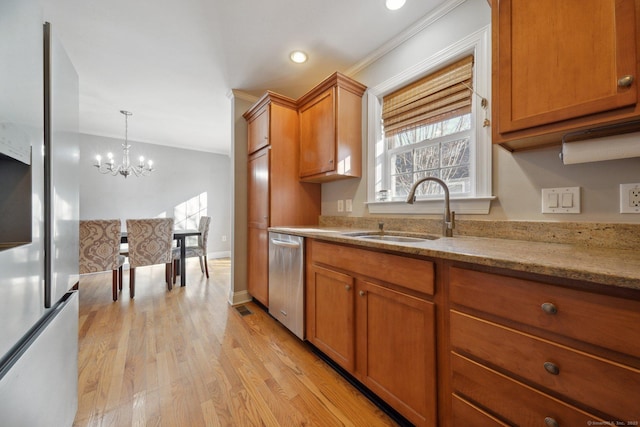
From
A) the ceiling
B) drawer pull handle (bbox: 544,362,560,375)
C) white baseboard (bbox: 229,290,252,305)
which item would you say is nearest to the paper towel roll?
drawer pull handle (bbox: 544,362,560,375)

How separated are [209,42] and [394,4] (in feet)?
4.88

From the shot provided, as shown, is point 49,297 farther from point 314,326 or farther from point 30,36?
point 314,326

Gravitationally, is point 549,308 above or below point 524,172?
below

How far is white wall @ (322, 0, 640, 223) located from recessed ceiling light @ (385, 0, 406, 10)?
27 centimetres

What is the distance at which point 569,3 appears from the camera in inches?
34.9

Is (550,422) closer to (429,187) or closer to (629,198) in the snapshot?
(629,198)

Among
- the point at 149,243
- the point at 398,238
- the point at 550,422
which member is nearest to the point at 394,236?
the point at 398,238

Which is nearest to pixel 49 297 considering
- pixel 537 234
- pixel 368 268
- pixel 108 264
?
pixel 368 268

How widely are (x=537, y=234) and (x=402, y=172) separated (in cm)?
98

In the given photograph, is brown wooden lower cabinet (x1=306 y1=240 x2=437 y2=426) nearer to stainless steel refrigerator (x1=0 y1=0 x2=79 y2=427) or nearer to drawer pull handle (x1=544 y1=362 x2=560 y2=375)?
drawer pull handle (x1=544 y1=362 x2=560 y2=375)

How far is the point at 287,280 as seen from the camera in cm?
194

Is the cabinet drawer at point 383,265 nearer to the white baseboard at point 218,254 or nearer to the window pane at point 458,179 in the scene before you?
the window pane at point 458,179

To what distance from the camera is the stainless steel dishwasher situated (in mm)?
1782

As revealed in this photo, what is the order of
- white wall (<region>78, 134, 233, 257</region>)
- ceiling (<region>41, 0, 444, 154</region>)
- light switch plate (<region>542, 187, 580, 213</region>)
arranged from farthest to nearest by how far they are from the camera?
white wall (<region>78, 134, 233, 257</region>) < ceiling (<region>41, 0, 444, 154</region>) < light switch plate (<region>542, 187, 580, 213</region>)
